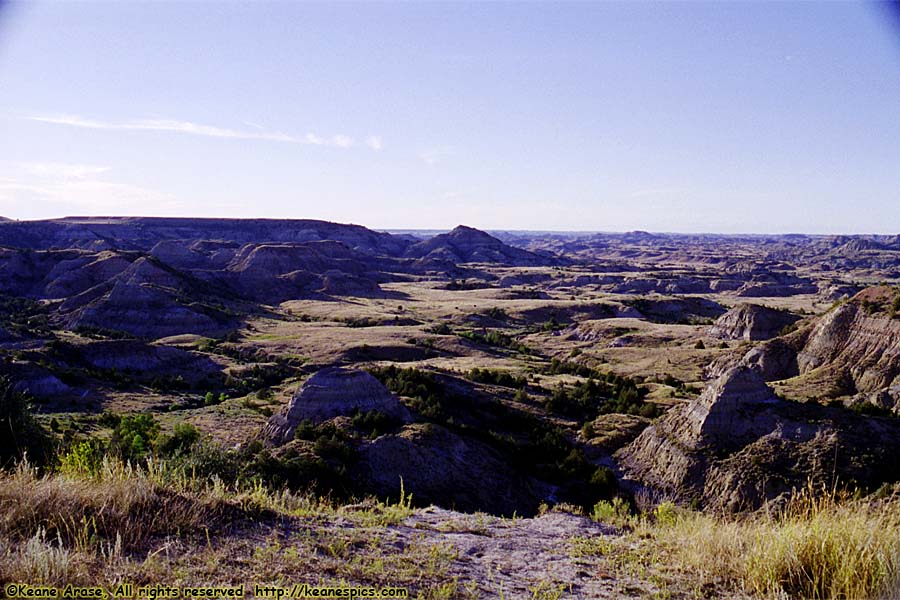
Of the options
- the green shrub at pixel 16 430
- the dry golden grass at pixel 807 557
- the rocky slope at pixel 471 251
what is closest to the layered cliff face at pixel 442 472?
the green shrub at pixel 16 430

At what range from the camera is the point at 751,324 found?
5475 centimetres

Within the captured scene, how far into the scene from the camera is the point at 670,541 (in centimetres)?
705

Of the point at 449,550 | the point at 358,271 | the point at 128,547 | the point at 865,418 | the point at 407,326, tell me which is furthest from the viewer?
the point at 358,271

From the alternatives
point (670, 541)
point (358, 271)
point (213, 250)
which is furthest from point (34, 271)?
point (670, 541)

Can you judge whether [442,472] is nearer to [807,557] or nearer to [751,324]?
[807,557]

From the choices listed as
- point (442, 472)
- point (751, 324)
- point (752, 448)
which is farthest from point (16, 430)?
point (751, 324)

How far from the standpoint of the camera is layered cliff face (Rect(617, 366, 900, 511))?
19797 millimetres

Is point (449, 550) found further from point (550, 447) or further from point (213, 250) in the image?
point (213, 250)

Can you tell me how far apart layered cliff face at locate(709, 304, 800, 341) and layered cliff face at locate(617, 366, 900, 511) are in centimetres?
3290

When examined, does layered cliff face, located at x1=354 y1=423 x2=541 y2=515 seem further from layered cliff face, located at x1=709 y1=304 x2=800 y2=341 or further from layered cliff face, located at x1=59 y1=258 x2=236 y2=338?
layered cliff face, located at x1=59 y1=258 x2=236 y2=338

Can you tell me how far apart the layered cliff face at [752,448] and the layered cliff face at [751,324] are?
3290cm

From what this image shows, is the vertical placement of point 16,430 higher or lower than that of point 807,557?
lower

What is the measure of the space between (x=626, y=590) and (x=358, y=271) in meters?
120

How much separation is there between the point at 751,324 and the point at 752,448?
122 ft
